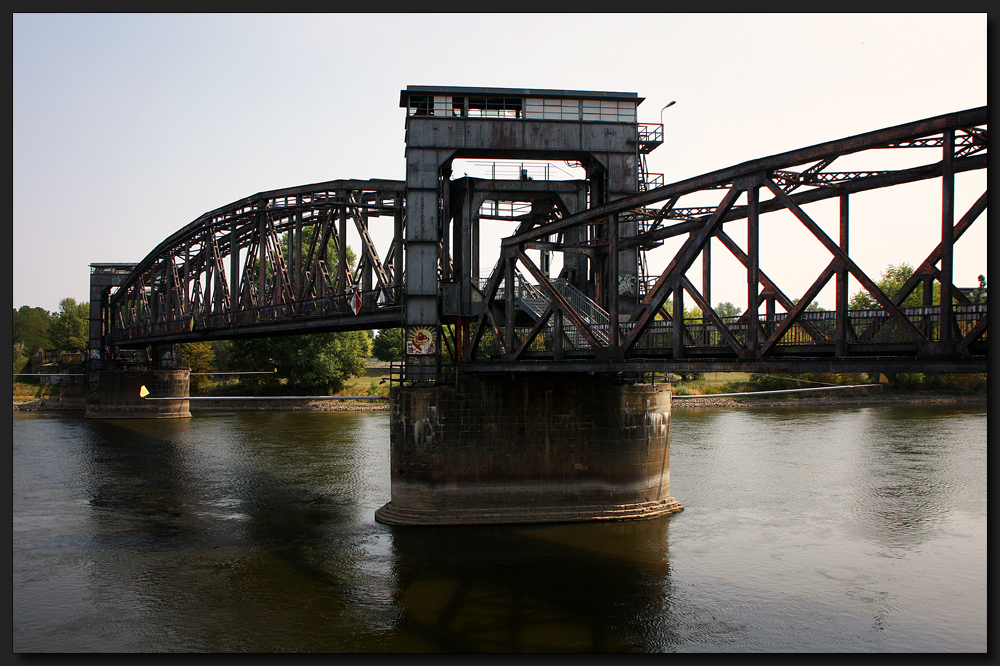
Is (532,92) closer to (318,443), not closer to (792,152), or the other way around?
(792,152)

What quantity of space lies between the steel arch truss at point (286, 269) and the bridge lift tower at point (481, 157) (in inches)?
193

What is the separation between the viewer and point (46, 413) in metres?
77.2

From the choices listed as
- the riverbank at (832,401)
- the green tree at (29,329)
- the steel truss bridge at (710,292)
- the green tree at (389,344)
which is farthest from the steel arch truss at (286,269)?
the green tree at (29,329)

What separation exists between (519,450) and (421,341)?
5.49 m

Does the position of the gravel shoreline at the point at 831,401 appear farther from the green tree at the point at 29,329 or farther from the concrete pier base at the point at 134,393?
the green tree at the point at 29,329

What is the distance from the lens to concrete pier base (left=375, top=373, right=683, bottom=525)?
24438mm

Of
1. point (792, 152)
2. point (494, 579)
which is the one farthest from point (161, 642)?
point (792, 152)

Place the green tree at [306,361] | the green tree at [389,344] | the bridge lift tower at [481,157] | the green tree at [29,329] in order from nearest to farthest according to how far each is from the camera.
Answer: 1. the bridge lift tower at [481,157]
2. the green tree at [306,361]
3. the green tree at [389,344]
4. the green tree at [29,329]

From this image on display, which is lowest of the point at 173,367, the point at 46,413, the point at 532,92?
the point at 46,413

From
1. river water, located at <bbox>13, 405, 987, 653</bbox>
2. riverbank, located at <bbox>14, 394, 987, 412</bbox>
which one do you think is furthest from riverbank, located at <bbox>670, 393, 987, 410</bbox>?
river water, located at <bbox>13, 405, 987, 653</bbox>

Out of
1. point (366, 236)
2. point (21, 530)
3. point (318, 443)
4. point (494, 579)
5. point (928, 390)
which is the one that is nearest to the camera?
point (494, 579)

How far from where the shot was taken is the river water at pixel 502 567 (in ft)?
54.2

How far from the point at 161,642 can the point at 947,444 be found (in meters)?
43.5

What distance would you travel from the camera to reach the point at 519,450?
2469 centimetres
